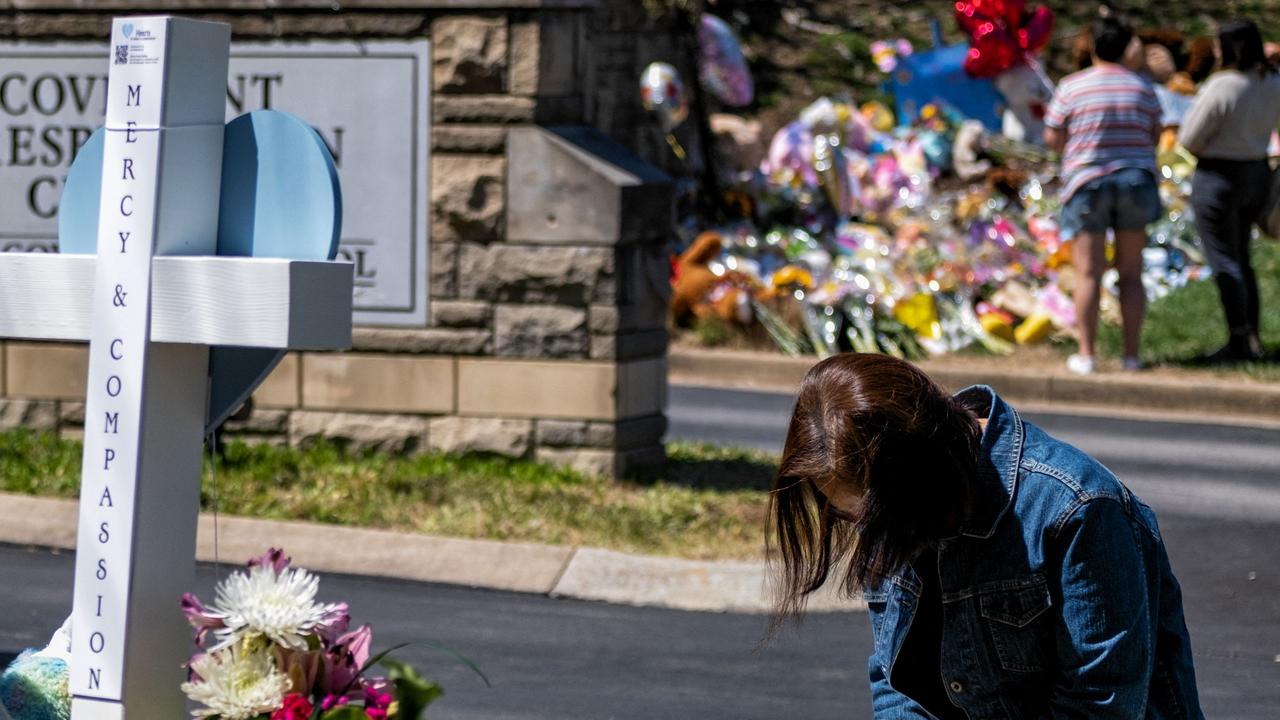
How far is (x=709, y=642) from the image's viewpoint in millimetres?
5496

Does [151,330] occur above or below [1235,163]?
below

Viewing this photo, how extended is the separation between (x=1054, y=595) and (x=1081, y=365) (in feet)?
26.2

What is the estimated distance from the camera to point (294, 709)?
7.61ft

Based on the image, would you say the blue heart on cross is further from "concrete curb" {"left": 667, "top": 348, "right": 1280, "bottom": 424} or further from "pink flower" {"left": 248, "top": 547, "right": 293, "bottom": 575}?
"concrete curb" {"left": 667, "top": 348, "right": 1280, "bottom": 424}

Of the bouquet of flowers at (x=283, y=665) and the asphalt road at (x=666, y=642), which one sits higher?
the bouquet of flowers at (x=283, y=665)

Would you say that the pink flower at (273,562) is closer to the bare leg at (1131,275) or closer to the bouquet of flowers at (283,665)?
the bouquet of flowers at (283,665)

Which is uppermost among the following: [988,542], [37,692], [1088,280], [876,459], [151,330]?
[1088,280]

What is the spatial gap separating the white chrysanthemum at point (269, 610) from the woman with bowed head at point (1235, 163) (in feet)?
29.5

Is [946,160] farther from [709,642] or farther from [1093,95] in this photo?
[709,642]

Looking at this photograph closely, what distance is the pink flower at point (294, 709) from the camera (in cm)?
231

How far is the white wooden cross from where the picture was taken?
110 inches

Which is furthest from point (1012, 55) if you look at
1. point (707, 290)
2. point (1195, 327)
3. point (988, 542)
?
point (988, 542)

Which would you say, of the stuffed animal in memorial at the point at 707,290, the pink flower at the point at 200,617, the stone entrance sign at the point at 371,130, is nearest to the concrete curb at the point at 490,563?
the stone entrance sign at the point at 371,130

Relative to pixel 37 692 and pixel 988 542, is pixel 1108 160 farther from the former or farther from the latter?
pixel 37 692
